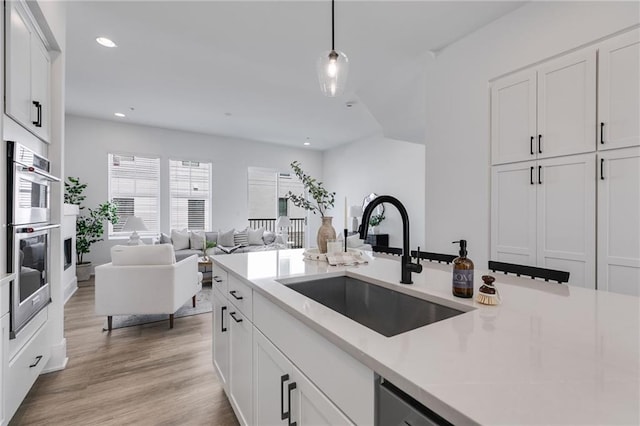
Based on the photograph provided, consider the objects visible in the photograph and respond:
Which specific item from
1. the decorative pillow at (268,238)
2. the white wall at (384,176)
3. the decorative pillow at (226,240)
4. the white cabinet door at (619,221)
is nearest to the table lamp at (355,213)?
the white wall at (384,176)

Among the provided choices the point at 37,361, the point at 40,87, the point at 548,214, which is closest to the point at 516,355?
the point at 548,214

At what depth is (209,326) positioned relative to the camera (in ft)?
10.3

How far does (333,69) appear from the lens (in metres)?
1.79

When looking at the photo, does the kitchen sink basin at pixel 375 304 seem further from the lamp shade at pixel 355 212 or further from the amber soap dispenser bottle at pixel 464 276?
the lamp shade at pixel 355 212

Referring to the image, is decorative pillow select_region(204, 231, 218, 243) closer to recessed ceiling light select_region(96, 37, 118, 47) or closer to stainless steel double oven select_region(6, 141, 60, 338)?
recessed ceiling light select_region(96, 37, 118, 47)

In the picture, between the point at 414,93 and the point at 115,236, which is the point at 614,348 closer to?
the point at 414,93

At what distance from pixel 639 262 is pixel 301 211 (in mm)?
Answer: 6950

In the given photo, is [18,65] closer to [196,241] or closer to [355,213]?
[196,241]

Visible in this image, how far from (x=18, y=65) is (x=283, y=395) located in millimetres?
2214

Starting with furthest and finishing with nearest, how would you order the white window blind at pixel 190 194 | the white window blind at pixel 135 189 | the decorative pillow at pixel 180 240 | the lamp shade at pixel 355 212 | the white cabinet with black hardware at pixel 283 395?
the white window blind at pixel 190 194
the lamp shade at pixel 355 212
the white window blind at pixel 135 189
the decorative pillow at pixel 180 240
the white cabinet with black hardware at pixel 283 395

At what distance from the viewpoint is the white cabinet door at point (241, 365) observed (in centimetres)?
136

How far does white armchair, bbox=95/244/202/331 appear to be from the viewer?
292 cm

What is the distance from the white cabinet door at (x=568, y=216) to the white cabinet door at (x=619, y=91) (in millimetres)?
175

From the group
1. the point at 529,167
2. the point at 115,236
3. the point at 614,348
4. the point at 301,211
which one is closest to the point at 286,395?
the point at 614,348
